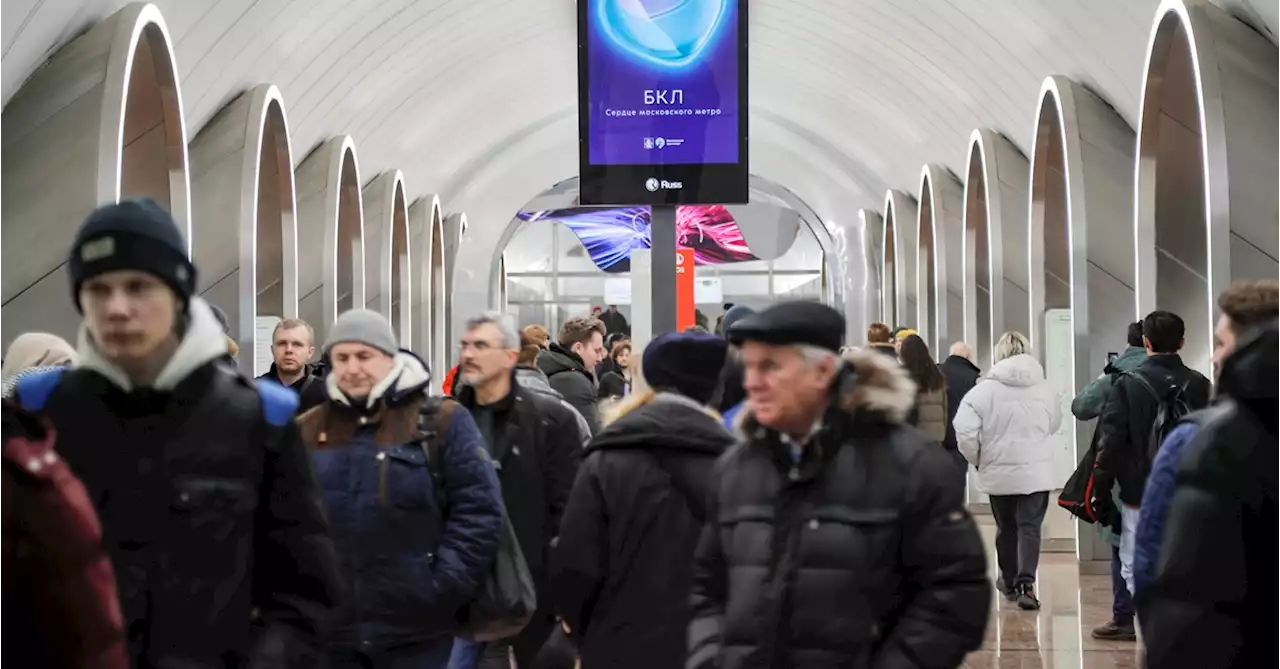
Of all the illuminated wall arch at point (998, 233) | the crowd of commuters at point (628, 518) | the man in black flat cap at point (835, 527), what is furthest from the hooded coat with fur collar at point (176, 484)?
the illuminated wall arch at point (998, 233)

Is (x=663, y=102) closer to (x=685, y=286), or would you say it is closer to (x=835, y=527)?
(x=685, y=286)

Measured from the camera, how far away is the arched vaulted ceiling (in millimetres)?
13156

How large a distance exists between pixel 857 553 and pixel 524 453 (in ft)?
8.50

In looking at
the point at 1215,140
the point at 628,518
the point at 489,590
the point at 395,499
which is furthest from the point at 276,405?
the point at 1215,140

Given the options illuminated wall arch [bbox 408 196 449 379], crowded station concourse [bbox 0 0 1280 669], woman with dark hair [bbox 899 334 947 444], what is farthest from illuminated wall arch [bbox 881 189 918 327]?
woman with dark hair [bbox 899 334 947 444]

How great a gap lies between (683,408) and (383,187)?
17.8m

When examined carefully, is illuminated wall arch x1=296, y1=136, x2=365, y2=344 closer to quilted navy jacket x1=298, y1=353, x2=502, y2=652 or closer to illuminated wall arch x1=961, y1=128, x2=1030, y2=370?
illuminated wall arch x1=961, y1=128, x2=1030, y2=370

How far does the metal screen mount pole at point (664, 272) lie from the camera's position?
10.4 metres

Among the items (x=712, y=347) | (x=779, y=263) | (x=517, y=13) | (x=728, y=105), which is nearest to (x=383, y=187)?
(x=517, y=13)

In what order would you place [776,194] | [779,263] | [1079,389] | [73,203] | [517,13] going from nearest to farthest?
1. [73,203]
2. [1079,389]
3. [517,13]
4. [776,194]
5. [779,263]

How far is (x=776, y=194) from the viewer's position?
32.7 metres

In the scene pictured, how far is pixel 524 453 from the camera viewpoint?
5488mm

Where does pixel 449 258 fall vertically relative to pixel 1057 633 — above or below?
above

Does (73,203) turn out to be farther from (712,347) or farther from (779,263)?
(779,263)
